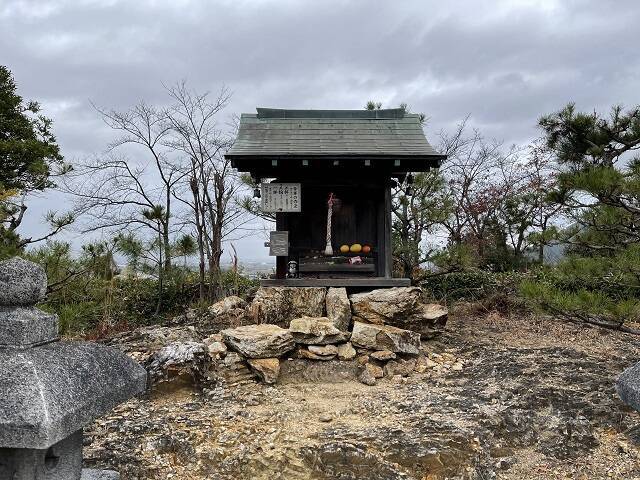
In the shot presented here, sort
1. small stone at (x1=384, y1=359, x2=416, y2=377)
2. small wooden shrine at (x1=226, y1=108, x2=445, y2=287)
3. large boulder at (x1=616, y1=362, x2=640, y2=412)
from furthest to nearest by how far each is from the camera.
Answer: small wooden shrine at (x1=226, y1=108, x2=445, y2=287)
small stone at (x1=384, y1=359, x2=416, y2=377)
large boulder at (x1=616, y1=362, x2=640, y2=412)

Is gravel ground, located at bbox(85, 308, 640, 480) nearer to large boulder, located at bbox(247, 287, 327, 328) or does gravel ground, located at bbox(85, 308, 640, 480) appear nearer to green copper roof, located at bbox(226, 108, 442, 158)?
large boulder, located at bbox(247, 287, 327, 328)

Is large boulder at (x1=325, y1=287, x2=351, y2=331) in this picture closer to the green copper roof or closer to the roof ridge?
the green copper roof

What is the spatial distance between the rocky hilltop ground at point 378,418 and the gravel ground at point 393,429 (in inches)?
0.5

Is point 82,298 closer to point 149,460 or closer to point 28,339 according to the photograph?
point 149,460

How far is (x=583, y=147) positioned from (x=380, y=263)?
3.83 metres

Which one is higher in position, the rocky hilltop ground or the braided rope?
the braided rope

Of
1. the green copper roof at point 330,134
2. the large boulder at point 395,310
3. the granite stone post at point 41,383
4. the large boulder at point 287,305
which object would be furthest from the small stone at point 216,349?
the granite stone post at point 41,383

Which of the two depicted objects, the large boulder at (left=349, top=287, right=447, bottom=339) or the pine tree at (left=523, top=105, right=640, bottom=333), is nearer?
the pine tree at (left=523, top=105, right=640, bottom=333)

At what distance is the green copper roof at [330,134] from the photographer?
22.0 ft

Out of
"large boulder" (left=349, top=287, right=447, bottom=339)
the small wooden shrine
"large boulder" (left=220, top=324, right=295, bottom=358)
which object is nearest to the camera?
"large boulder" (left=220, top=324, right=295, bottom=358)

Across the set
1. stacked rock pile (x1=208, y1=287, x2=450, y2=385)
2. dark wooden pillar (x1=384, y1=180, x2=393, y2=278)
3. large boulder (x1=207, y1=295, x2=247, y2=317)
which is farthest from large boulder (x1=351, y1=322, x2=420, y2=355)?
large boulder (x1=207, y1=295, x2=247, y2=317)

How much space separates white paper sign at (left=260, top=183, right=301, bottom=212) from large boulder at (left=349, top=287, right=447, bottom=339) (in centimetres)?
171

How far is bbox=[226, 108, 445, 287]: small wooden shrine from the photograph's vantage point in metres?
6.83

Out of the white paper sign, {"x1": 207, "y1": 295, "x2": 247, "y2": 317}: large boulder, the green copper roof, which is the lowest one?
{"x1": 207, "y1": 295, "x2": 247, "y2": 317}: large boulder
